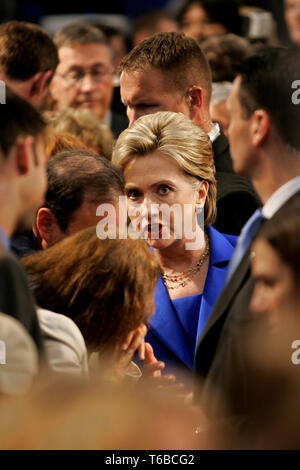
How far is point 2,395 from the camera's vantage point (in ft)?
4.66

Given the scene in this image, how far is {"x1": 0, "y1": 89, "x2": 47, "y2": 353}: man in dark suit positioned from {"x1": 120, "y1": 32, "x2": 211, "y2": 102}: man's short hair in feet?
2.74

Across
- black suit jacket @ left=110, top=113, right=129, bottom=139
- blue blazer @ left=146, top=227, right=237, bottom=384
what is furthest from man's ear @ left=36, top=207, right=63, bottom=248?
black suit jacket @ left=110, top=113, right=129, bottom=139

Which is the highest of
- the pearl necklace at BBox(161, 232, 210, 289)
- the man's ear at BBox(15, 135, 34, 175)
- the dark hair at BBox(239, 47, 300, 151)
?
the dark hair at BBox(239, 47, 300, 151)

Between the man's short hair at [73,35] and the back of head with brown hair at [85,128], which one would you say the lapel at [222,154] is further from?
the man's short hair at [73,35]

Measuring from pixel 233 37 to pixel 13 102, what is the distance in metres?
2.21

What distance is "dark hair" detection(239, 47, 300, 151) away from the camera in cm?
158

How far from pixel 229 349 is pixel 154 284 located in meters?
0.26

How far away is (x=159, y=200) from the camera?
1982 mm

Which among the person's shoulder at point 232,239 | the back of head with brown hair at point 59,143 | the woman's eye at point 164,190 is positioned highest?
the woman's eye at point 164,190

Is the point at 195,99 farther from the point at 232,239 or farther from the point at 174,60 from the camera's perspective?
the point at 232,239

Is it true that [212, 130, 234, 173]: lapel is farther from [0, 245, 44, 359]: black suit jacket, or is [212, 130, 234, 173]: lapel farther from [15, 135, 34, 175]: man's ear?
[0, 245, 44, 359]: black suit jacket

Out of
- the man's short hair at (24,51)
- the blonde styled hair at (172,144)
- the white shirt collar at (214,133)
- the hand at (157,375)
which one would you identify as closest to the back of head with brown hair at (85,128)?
the man's short hair at (24,51)

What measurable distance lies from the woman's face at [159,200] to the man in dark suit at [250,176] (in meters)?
0.38

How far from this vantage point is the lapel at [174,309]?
1.91 meters
